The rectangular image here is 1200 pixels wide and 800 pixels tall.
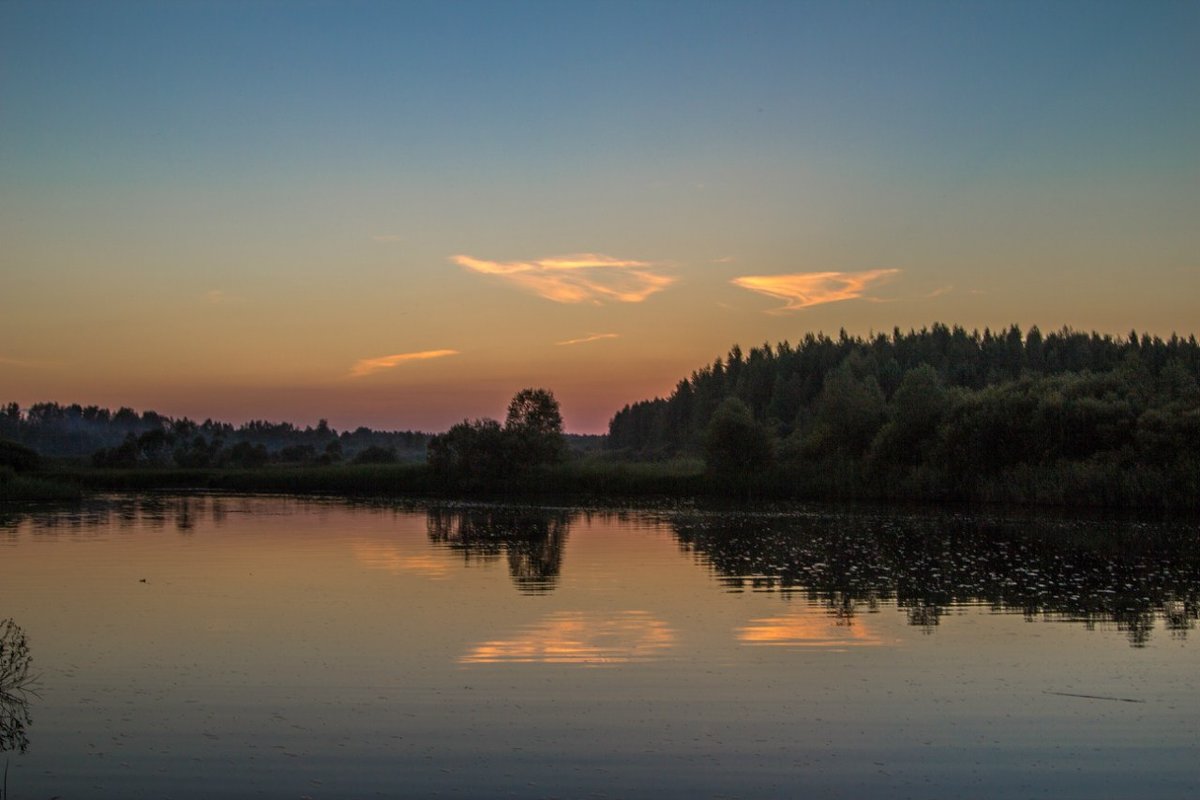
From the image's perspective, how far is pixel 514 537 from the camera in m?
41.6

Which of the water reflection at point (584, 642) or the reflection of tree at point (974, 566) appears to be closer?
the water reflection at point (584, 642)

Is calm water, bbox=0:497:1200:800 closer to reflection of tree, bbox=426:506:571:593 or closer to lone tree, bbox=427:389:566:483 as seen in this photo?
reflection of tree, bbox=426:506:571:593

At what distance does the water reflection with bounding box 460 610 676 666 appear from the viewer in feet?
54.9

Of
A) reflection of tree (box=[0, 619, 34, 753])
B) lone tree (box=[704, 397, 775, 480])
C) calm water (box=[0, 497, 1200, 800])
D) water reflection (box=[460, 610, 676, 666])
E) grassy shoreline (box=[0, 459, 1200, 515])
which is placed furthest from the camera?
lone tree (box=[704, 397, 775, 480])

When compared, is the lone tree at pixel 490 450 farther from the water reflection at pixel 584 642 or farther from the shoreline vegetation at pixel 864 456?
the water reflection at pixel 584 642

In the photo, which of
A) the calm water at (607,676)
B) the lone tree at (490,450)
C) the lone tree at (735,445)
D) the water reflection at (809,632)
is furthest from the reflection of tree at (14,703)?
the lone tree at (490,450)

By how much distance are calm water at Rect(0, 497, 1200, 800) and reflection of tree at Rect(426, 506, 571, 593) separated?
433mm

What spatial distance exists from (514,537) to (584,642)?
2380 cm

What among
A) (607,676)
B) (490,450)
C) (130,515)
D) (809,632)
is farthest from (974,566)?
(490,450)

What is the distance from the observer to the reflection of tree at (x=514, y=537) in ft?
95.4

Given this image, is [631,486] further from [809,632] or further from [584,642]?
[584,642]

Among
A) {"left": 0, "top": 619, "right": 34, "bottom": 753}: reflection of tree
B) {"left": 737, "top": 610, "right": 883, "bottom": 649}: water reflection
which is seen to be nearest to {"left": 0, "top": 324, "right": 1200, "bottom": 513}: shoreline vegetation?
{"left": 737, "top": 610, "right": 883, "bottom": 649}: water reflection

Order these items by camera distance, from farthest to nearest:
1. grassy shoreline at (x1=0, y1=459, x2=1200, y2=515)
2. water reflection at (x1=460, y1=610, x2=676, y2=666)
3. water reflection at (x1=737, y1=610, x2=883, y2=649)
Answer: grassy shoreline at (x1=0, y1=459, x2=1200, y2=515) < water reflection at (x1=737, y1=610, x2=883, y2=649) < water reflection at (x1=460, y1=610, x2=676, y2=666)

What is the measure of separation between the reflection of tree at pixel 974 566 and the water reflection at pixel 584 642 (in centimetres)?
469
